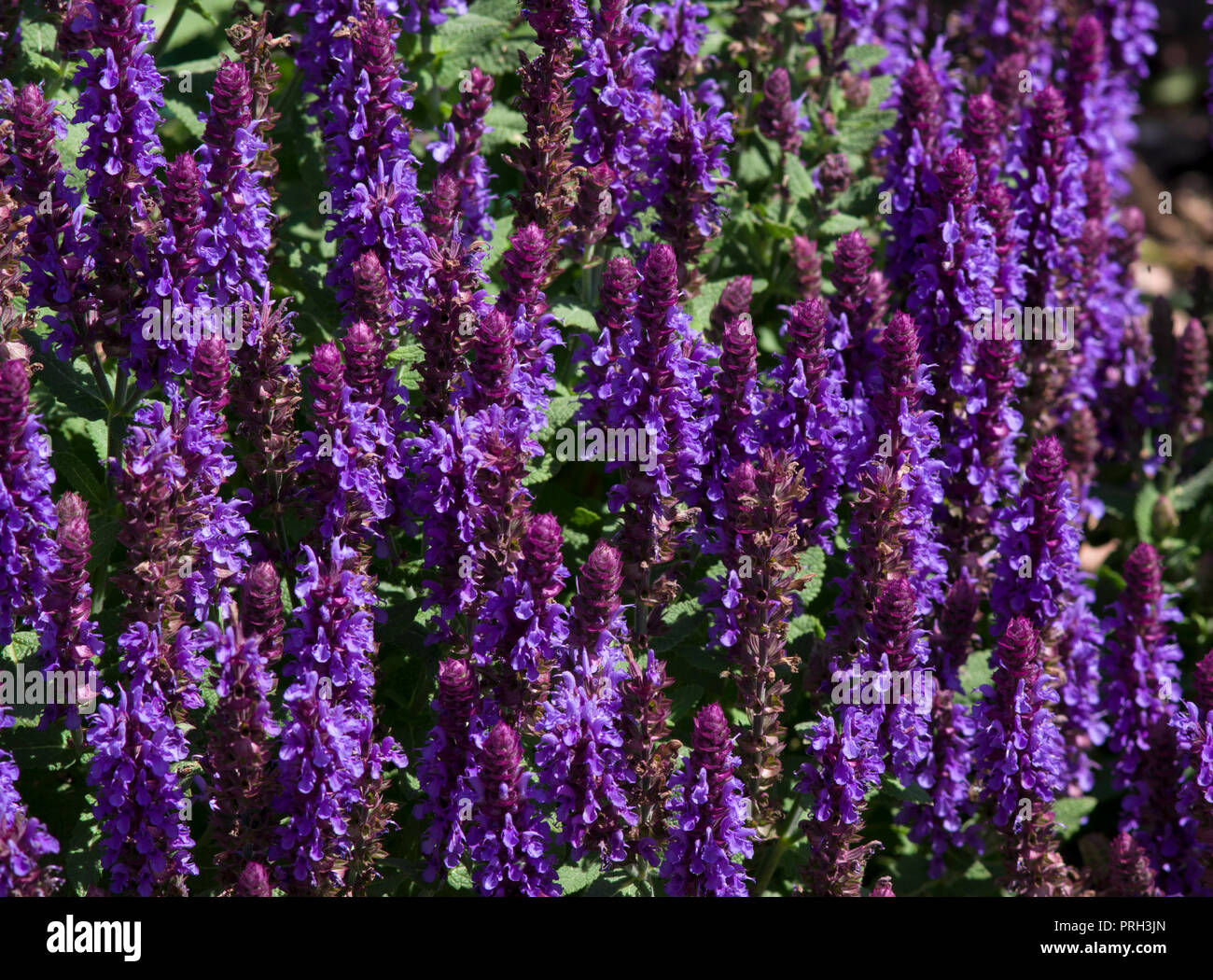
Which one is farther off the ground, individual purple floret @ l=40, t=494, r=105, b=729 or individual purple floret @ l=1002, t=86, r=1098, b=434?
individual purple floret @ l=1002, t=86, r=1098, b=434

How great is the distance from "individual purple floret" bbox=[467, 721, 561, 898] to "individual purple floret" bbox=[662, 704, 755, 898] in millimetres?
502

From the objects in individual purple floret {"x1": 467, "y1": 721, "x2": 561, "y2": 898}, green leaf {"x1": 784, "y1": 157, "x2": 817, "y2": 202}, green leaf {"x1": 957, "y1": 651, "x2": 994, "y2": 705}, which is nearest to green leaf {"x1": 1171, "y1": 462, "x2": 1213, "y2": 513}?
green leaf {"x1": 957, "y1": 651, "x2": 994, "y2": 705}

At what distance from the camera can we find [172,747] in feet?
17.9

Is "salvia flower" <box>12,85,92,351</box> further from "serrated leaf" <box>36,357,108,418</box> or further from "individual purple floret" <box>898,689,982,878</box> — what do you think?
"individual purple floret" <box>898,689,982,878</box>

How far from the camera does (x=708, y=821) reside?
18.6 ft

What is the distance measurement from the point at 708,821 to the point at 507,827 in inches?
30.6

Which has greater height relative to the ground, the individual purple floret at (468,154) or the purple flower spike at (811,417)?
the individual purple floret at (468,154)

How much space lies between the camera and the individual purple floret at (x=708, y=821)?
18.2 ft

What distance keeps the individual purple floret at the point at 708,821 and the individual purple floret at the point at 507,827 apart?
0.50 meters

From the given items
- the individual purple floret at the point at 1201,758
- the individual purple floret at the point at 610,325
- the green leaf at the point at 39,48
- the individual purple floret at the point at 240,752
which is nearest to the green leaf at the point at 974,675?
the individual purple floret at the point at 1201,758

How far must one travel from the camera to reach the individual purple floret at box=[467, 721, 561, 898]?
→ 18.0 ft

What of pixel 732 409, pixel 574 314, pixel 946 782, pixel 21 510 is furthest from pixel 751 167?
pixel 21 510

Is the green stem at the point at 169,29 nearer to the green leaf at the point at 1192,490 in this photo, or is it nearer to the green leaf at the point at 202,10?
the green leaf at the point at 202,10

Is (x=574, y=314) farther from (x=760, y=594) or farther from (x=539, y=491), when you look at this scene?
(x=760, y=594)
